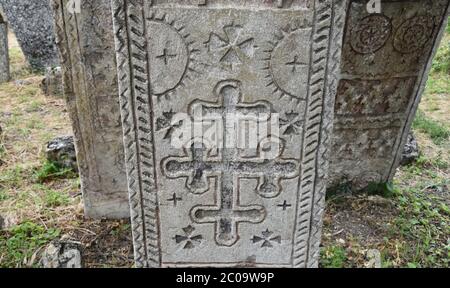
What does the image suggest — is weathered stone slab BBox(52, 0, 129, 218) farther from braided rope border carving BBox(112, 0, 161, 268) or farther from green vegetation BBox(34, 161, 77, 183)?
braided rope border carving BBox(112, 0, 161, 268)

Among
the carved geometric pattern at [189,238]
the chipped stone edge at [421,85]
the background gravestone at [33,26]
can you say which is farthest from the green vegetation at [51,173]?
the background gravestone at [33,26]

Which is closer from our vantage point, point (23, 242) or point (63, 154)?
point (23, 242)

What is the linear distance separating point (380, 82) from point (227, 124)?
146cm

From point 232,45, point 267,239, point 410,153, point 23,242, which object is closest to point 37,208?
point 23,242

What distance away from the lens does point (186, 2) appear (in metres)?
1.84

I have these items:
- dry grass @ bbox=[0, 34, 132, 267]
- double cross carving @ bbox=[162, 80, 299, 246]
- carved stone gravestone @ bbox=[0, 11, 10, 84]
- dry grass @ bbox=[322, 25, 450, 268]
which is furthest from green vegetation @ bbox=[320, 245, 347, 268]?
carved stone gravestone @ bbox=[0, 11, 10, 84]

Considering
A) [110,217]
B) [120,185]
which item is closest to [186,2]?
[120,185]

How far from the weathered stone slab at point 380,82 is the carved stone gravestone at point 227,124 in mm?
1104

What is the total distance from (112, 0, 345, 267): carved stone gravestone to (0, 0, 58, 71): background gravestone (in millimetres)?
4723

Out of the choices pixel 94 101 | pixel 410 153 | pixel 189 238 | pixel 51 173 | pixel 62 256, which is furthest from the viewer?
pixel 410 153

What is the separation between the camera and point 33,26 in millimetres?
6223

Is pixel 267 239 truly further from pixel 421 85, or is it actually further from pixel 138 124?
pixel 421 85

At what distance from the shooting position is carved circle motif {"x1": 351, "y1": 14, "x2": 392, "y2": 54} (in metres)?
2.88
